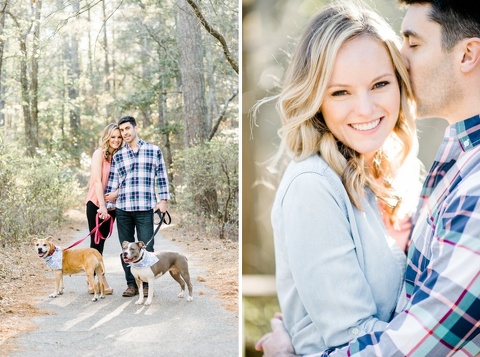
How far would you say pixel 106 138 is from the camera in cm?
236

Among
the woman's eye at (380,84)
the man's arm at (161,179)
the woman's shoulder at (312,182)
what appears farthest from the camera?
the man's arm at (161,179)

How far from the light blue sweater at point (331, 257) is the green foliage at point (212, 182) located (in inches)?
27.9

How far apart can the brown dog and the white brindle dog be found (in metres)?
0.13

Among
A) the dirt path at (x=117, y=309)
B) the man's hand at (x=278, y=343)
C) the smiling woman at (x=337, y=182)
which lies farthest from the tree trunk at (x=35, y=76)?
the man's hand at (x=278, y=343)

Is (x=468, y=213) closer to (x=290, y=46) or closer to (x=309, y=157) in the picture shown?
(x=309, y=157)

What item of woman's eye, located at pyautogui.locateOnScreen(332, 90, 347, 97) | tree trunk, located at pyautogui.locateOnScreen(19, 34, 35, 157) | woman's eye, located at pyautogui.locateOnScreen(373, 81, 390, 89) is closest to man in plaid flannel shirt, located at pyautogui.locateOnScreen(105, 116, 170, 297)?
tree trunk, located at pyautogui.locateOnScreen(19, 34, 35, 157)

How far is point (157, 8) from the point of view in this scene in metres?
2.38

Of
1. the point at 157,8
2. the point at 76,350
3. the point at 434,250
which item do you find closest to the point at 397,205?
the point at 434,250

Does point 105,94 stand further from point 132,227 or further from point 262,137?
point 262,137

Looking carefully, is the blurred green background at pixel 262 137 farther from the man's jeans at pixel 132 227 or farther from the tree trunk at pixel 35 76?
the tree trunk at pixel 35 76

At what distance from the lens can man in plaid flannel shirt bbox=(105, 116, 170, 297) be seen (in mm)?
2369

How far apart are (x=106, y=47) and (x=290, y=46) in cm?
84

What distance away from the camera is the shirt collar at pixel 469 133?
157 cm

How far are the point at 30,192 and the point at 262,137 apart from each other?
1.08m
